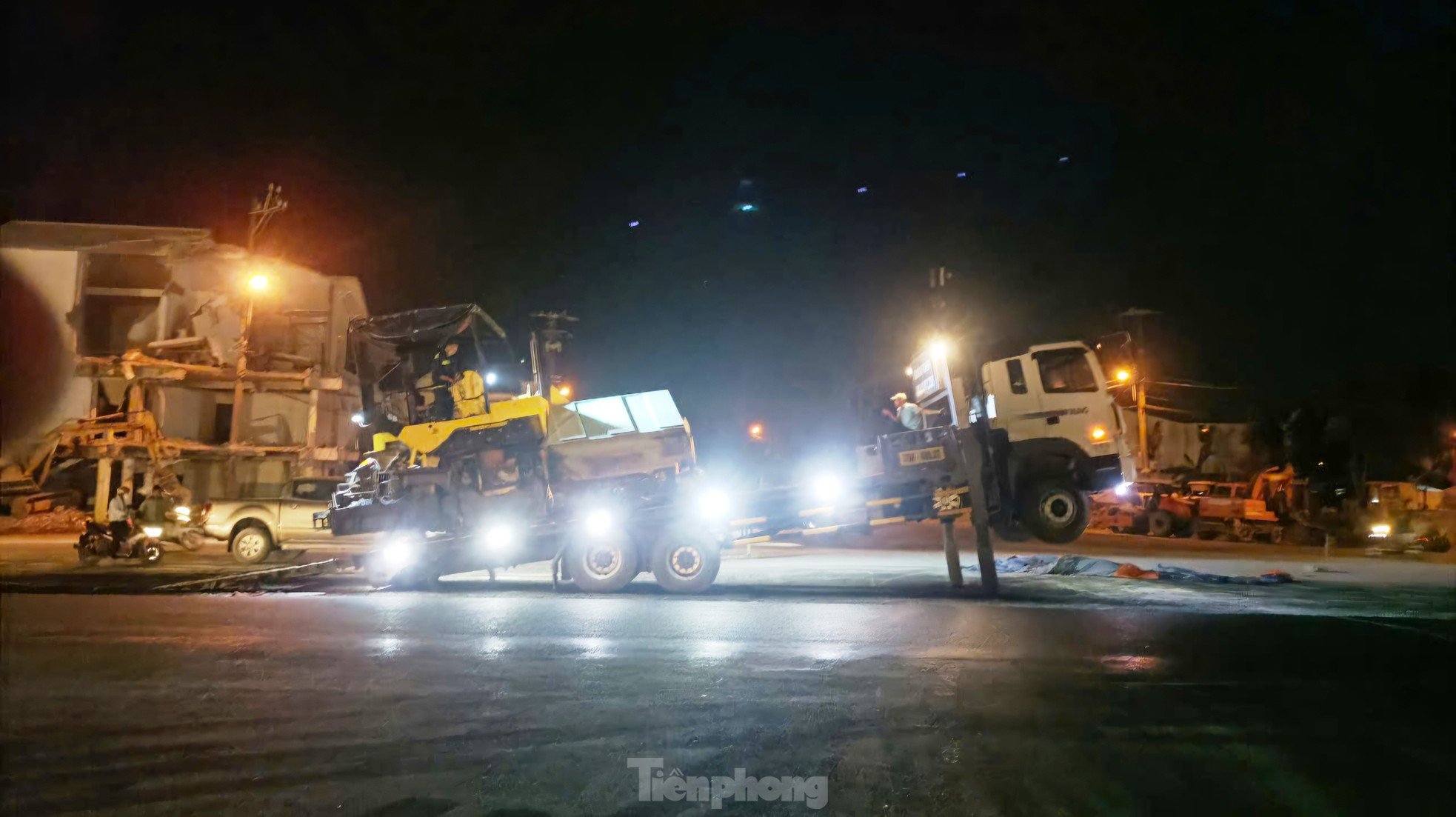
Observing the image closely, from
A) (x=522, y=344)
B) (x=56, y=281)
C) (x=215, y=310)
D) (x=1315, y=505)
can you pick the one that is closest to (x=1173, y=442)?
(x=1315, y=505)

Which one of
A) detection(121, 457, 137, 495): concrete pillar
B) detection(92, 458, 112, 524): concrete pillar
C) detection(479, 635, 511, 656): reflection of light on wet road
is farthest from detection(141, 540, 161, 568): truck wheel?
detection(479, 635, 511, 656): reflection of light on wet road

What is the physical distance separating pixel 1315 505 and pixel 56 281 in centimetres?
3641

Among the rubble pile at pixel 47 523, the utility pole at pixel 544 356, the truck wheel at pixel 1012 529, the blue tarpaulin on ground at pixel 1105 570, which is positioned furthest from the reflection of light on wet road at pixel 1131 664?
the rubble pile at pixel 47 523

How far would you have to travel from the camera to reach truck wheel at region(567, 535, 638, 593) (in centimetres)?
1097

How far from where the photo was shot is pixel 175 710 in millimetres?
5527

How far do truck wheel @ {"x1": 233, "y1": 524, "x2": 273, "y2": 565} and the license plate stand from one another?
11.5 m

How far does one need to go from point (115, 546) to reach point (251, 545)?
2512 mm

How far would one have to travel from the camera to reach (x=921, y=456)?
1092 cm

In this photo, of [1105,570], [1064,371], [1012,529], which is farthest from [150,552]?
[1105,570]

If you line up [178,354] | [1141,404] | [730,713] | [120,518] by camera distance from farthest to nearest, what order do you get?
1. [178,354]
2. [1141,404]
3. [120,518]
4. [730,713]

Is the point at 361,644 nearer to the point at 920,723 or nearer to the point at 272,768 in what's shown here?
the point at 272,768

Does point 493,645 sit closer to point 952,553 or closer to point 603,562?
point 603,562

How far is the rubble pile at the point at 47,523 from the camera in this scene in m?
21.7

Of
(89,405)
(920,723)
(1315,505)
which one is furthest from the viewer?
(89,405)
